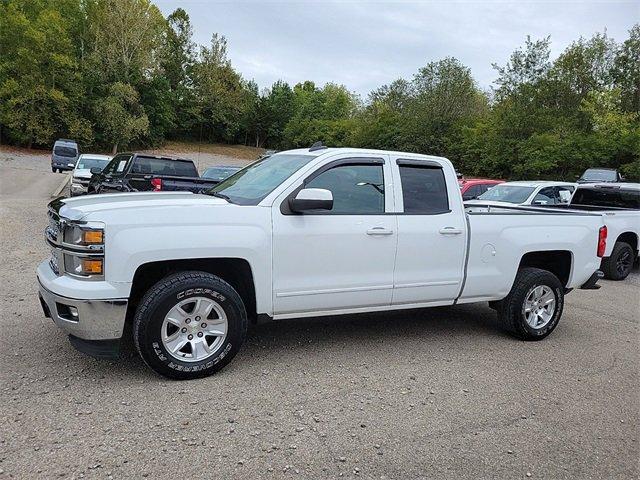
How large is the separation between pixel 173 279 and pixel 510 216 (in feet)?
11.3

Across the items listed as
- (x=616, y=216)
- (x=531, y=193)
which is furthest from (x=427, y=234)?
(x=531, y=193)

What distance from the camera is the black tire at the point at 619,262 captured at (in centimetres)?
923

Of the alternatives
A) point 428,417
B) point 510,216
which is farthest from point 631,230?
point 428,417

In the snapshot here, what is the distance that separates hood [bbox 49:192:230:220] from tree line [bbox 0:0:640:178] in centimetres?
2792

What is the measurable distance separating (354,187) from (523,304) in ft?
7.40

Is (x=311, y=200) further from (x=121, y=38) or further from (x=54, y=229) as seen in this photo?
(x=121, y=38)

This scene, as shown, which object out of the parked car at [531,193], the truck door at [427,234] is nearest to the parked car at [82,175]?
the parked car at [531,193]

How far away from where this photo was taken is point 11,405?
3430 mm

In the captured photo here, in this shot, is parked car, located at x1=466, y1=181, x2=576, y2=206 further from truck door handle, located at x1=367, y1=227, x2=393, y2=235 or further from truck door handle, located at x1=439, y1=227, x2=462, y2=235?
truck door handle, located at x1=367, y1=227, x2=393, y2=235

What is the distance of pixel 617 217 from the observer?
9047 millimetres

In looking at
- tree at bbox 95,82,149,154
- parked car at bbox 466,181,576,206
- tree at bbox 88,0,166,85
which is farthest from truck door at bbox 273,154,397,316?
tree at bbox 88,0,166,85

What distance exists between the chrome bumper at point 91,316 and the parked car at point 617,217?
320 inches

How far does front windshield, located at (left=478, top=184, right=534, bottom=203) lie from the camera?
39.2 ft

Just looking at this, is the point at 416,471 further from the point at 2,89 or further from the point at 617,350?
the point at 2,89
